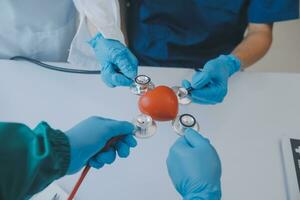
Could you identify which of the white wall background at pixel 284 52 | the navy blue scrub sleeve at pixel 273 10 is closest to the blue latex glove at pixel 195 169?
the navy blue scrub sleeve at pixel 273 10

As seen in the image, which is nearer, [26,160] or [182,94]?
[26,160]

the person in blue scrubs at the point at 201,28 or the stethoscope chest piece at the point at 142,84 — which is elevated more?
the person in blue scrubs at the point at 201,28

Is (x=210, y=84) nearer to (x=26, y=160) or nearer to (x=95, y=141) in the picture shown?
(x=95, y=141)

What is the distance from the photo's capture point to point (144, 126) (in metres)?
0.61

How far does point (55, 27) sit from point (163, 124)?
391 mm

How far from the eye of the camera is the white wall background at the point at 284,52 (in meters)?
1.54

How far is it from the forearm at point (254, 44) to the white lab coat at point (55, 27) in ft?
1.03

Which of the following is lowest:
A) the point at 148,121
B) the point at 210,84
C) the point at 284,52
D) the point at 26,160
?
the point at 26,160

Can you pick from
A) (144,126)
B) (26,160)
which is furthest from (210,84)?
(26,160)

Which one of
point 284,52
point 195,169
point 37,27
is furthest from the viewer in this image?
point 284,52

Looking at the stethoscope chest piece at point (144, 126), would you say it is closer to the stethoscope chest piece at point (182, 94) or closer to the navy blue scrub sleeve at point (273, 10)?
the stethoscope chest piece at point (182, 94)

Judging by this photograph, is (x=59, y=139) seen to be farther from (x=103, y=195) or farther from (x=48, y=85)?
(x=48, y=85)

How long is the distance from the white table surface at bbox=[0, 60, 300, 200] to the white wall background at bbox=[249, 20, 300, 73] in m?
0.78

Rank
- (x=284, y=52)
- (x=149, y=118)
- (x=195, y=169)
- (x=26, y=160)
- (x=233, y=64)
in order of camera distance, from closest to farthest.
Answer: (x=26, y=160) → (x=195, y=169) → (x=149, y=118) → (x=233, y=64) → (x=284, y=52)
